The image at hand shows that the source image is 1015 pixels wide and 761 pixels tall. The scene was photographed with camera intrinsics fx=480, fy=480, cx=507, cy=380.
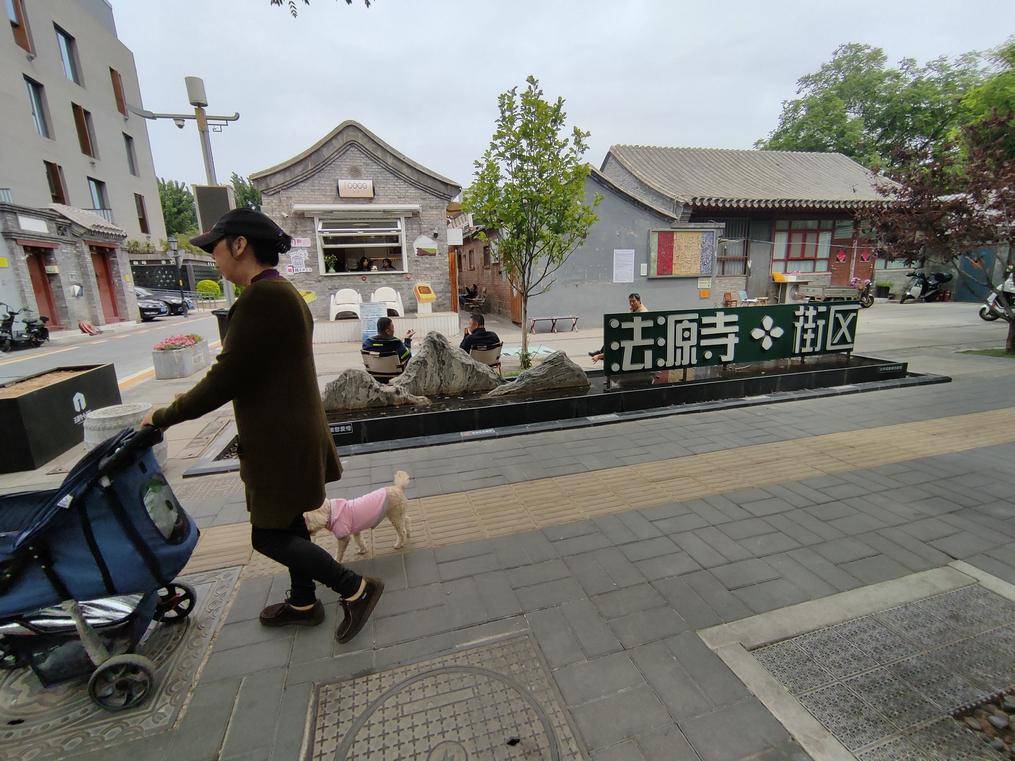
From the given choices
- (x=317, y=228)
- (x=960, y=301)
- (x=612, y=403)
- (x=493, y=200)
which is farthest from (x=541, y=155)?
(x=960, y=301)

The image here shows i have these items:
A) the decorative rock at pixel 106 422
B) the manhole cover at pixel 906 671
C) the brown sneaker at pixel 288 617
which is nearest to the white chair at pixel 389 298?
the decorative rock at pixel 106 422

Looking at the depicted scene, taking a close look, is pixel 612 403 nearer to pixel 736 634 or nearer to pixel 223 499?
pixel 736 634

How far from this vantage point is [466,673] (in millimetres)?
2238

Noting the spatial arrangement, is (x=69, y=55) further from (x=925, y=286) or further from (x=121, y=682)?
(x=925, y=286)

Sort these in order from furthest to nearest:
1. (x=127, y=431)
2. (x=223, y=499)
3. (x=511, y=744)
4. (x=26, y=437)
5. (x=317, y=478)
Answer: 1. (x=26, y=437)
2. (x=223, y=499)
3. (x=317, y=478)
4. (x=127, y=431)
5. (x=511, y=744)

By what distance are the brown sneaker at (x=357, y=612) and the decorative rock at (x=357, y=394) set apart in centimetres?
337

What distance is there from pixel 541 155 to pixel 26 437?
677cm

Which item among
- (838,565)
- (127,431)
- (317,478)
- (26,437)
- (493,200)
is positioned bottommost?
(838,565)

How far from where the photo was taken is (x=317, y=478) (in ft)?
7.61

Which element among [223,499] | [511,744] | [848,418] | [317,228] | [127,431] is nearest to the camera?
[511,744]

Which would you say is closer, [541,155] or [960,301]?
[541,155]

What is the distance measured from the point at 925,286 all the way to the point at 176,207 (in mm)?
54627

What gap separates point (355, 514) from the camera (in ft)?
9.58

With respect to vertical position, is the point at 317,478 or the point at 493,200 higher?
the point at 493,200
